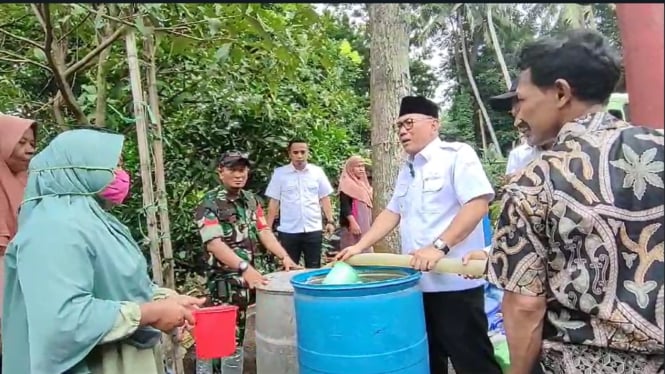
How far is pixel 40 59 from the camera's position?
123 inches

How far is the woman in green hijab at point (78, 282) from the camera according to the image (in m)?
1.49

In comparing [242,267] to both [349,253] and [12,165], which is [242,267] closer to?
[349,253]

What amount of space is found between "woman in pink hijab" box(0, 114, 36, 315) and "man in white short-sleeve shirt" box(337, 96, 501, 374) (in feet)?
4.58

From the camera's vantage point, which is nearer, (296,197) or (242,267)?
(242,267)

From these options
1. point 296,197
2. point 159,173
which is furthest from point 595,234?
point 296,197

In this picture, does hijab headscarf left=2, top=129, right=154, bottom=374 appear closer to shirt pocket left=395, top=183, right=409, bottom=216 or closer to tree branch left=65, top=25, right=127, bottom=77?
tree branch left=65, top=25, right=127, bottom=77

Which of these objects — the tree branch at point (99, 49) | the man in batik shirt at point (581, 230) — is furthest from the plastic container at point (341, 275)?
the tree branch at point (99, 49)

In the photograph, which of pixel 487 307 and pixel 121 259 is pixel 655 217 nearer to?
pixel 121 259

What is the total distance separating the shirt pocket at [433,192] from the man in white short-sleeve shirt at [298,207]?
2506 millimetres

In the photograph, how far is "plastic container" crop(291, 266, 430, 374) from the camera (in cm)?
210

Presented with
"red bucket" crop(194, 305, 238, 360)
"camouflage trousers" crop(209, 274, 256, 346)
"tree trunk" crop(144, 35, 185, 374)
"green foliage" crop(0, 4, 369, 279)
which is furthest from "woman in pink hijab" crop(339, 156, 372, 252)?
"red bucket" crop(194, 305, 238, 360)

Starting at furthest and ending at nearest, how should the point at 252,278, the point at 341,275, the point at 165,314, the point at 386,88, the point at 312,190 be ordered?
the point at 312,190
the point at 386,88
the point at 252,278
the point at 341,275
the point at 165,314

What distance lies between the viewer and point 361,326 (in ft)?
6.89

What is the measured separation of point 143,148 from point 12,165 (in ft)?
1.79
